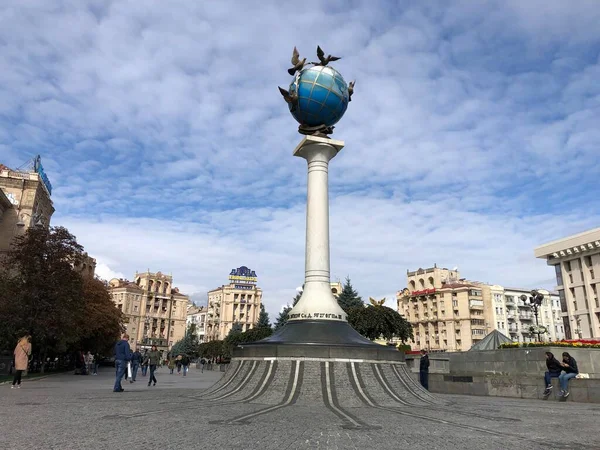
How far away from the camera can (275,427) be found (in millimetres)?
7535

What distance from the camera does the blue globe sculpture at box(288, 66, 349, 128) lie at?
53.5 feet

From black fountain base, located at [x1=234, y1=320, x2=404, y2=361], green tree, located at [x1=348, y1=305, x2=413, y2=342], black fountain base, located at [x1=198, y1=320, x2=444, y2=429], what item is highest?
green tree, located at [x1=348, y1=305, x2=413, y2=342]

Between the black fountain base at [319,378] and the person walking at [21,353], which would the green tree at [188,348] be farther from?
the black fountain base at [319,378]

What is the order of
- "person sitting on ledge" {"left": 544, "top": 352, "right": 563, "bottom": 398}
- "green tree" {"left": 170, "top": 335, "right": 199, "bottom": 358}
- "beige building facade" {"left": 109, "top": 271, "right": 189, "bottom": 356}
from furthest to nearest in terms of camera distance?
"beige building facade" {"left": 109, "top": 271, "right": 189, "bottom": 356}, "green tree" {"left": 170, "top": 335, "right": 199, "bottom": 358}, "person sitting on ledge" {"left": 544, "top": 352, "right": 563, "bottom": 398}

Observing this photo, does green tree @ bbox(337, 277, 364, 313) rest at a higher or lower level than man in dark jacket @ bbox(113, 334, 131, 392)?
higher

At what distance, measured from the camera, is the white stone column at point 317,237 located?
50.3ft

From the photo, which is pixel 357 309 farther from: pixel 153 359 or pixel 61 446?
pixel 61 446

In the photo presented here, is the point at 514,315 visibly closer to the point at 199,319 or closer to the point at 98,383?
the point at 199,319

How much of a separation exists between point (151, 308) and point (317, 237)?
96675 mm

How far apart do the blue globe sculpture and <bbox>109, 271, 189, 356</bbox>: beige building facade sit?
91.9 meters

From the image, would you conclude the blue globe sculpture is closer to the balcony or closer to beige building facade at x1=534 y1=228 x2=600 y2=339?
beige building facade at x1=534 y1=228 x2=600 y2=339

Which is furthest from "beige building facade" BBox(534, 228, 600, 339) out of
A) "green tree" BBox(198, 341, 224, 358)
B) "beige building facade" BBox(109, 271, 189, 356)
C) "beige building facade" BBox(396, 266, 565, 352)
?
"beige building facade" BBox(109, 271, 189, 356)

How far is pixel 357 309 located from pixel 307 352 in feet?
106

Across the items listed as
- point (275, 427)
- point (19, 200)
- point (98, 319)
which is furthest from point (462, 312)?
point (275, 427)
